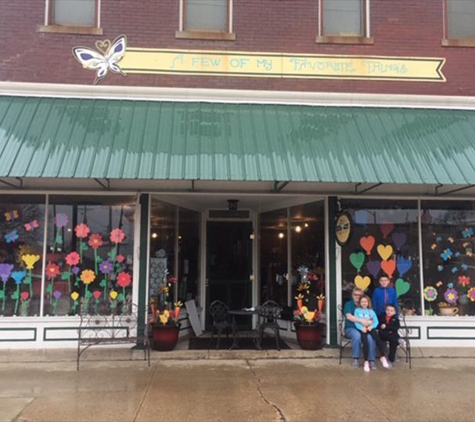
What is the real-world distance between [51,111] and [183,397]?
4.94m

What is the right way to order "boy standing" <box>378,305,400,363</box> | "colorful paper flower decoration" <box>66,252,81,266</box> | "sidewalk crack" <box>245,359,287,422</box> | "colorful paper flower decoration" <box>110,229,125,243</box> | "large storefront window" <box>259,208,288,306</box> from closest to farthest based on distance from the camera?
1. "sidewalk crack" <box>245,359,287,422</box>
2. "boy standing" <box>378,305,400,363</box>
3. "colorful paper flower decoration" <box>66,252,81,266</box>
4. "colorful paper flower decoration" <box>110,229,125,243</box>
5. "large storefront window" <box>259,208,288,306</box>

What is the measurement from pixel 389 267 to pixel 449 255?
3.73ft

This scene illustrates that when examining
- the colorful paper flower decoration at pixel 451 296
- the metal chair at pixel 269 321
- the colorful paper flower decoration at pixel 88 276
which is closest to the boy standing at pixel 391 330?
the colorful paper flower decoration at pixel 451 296

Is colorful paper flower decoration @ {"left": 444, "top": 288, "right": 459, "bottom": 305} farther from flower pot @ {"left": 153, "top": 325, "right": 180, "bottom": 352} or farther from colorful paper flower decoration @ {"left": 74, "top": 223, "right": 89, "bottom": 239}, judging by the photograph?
colorful paper flower decoration @ {"left": 74, "top": 223, "right": 89, "bottom": 239}

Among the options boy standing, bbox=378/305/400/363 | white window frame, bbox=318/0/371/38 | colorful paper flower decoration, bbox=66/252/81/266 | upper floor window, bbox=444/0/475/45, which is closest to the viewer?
boy standing, bbox=378/305/400/363

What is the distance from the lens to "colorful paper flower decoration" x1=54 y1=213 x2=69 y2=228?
8.25 meters

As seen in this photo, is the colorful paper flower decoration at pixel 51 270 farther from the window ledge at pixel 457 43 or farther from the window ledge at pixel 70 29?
the window ledge at pixel 457 43

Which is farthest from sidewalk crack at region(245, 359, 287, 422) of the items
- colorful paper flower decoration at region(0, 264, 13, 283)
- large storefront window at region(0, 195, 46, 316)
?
colorful paper flower decoration at region(0, 264, 13, 283)

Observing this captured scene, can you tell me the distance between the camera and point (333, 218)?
853 cm

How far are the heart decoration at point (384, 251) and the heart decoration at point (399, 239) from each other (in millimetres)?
145

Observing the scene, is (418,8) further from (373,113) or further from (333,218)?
(333,218)

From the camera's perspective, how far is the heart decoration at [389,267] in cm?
862

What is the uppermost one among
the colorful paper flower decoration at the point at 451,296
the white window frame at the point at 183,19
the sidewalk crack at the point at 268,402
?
the white window frame at the point at 183,19

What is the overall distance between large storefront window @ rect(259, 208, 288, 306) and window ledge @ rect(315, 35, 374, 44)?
321 cm
